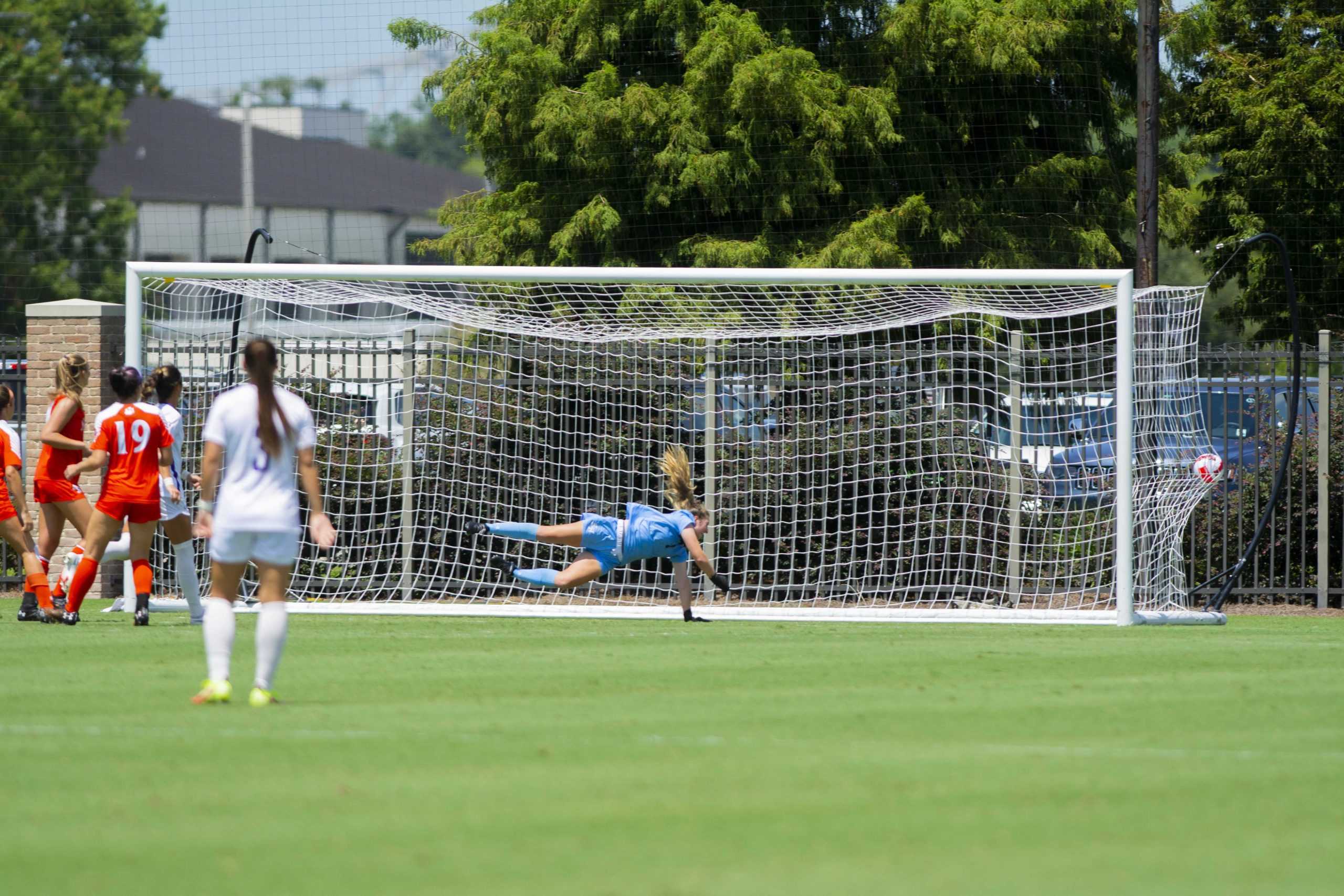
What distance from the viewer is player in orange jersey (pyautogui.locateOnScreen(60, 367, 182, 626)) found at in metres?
10.8

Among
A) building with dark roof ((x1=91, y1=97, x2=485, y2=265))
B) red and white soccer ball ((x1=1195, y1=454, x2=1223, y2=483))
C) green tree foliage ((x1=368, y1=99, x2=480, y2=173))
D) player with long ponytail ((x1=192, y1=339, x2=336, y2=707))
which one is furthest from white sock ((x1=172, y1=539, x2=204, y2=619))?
green tree foliage ((x1=368, y1=99, x2=480, y2=173))

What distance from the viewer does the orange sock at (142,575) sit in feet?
36.1

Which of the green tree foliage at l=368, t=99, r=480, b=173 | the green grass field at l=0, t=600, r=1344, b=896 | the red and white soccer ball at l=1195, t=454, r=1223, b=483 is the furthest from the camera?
the green tree foliage at l=368, t=99, r=480, b=173

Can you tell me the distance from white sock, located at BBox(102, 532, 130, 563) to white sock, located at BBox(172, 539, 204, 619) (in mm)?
428

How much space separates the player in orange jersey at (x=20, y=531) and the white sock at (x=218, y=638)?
15.8 feet

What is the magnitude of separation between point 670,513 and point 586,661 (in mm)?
3014

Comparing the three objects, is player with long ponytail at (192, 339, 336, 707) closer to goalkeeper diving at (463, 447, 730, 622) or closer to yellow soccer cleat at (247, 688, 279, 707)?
yellow soccer cleat at (247, 688, 279, 707)

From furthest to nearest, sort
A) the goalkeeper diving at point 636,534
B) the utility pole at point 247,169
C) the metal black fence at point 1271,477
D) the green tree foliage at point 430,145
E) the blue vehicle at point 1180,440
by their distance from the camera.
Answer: the green tree foliage at point 430,145, the utility pole at point 247,169, the metal black fence at point 1271,477, the blue vehicle at point 1180,440, the goalkeeper diving at point 636,534

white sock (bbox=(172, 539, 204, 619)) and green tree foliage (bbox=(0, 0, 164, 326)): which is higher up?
green tree foliage (bbox=(0, 0, 164, 326))

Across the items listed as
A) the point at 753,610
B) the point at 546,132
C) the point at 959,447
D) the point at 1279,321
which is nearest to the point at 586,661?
the point at 753,610

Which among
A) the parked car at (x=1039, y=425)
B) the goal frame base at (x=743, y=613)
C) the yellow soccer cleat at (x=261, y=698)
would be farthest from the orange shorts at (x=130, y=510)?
the parked car at (x=1039, y=425)

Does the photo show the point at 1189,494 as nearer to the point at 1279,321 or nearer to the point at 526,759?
the point at 526,759

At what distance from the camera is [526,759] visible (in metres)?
5.93

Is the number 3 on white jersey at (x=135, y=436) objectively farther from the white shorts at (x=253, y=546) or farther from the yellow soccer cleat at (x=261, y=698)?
the yellow soccer cleat at (x=261, y=698)
